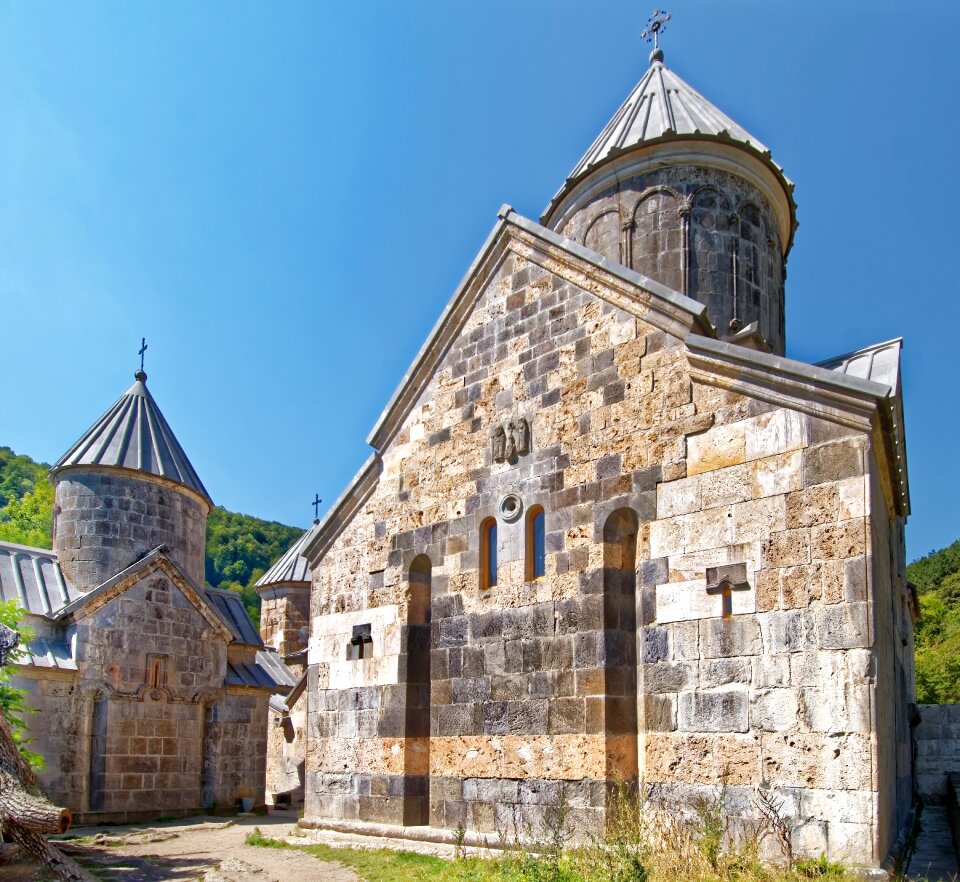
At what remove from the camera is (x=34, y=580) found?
14.8m

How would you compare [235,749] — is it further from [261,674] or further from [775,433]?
[775,433]

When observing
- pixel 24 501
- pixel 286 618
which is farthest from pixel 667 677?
pixel 24 501

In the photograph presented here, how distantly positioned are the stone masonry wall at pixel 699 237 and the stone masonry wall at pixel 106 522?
8.97 metres

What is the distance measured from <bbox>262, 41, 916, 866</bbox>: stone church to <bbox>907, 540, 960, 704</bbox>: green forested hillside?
719 inches

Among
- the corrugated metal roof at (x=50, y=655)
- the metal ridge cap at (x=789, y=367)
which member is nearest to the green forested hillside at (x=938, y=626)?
the metal ridge cap at (x=789, y=367)

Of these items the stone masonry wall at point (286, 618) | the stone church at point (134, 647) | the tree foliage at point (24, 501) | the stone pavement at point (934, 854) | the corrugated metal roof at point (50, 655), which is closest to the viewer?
the stone pavement at point (934, 854)

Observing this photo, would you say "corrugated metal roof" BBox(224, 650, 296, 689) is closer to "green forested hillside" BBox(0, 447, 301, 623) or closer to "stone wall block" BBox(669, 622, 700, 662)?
"stone wall block" BBox(669, 622, 700, 662)

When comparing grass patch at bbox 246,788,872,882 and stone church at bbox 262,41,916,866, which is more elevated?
stone church at bbox 262,41,916,866

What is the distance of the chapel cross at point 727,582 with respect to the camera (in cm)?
753

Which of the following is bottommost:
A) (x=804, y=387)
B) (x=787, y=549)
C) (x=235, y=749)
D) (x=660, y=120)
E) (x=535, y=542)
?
(x=235, y=749)

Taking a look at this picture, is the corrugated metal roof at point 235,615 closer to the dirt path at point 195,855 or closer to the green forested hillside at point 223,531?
the dirt path at point 195,855

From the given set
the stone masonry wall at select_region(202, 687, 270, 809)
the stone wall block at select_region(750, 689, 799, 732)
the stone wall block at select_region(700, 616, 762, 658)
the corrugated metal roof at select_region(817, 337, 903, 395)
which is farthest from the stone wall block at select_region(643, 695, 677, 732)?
the stone masonry wall at select_region(202, 687, 270, 809)

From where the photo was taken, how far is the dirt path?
29.3 feet

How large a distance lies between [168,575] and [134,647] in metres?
1.32
